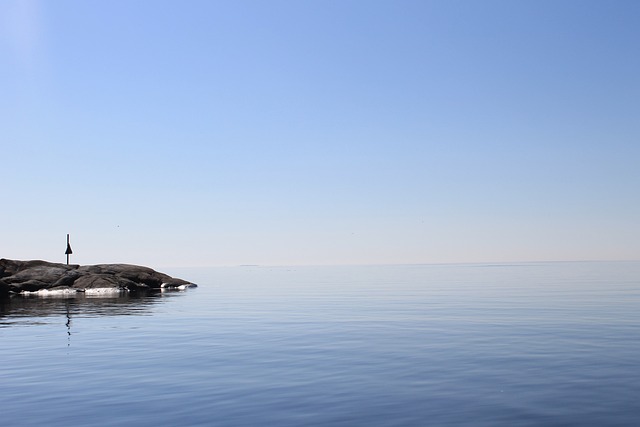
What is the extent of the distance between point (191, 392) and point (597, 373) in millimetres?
11162

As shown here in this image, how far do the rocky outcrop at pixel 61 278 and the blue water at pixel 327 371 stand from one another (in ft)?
96.2

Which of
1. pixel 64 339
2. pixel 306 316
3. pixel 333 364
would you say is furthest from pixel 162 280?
pixel 333 364

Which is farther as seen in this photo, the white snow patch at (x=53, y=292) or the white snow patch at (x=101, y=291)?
the white snow patch at (x=101, y=291)

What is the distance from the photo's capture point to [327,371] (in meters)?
16.7

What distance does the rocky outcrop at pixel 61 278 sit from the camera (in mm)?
59500

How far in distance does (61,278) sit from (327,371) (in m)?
52.8

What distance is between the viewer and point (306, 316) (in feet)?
113

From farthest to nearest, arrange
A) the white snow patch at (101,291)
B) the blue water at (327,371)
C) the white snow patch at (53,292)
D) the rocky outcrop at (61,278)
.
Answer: the rocky outcrop at (61,278), the white snow patch at (101,291), the white snow patch at (53,292), the blue water at (327,371)

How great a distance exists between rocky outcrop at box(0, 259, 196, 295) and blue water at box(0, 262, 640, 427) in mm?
29321

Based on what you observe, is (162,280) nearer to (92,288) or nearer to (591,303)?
(92,288)

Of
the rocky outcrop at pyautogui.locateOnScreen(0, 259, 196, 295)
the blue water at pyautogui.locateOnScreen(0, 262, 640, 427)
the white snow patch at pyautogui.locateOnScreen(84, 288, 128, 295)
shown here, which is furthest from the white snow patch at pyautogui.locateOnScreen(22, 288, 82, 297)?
the blue water at pyautogui.locateOnScreen(0, 262, 640, 427)

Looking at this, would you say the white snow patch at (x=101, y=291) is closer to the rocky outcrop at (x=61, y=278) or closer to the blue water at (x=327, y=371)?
the rocky outcrop at (x=61, y=278)

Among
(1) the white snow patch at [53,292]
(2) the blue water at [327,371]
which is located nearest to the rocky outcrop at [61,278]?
(1) the white snow patch at [53,292]

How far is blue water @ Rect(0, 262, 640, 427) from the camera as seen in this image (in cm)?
1188
